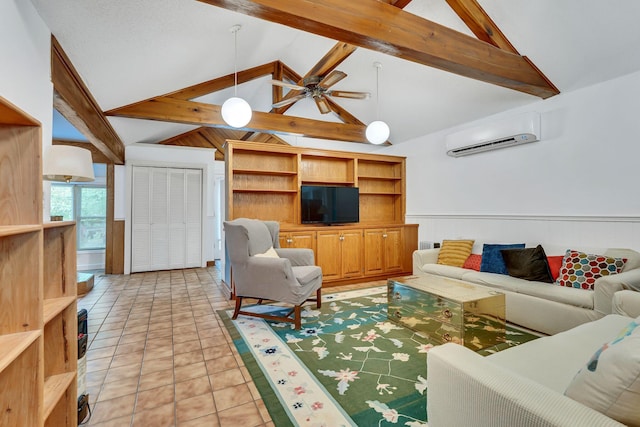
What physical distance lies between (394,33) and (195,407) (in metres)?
2.63

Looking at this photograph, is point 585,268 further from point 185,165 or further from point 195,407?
point 185,165

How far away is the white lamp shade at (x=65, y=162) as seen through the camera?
2.09 m

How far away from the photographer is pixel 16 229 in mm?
855

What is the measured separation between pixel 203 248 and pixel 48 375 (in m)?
4.68

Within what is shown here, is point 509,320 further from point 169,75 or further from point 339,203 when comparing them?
point 169,75

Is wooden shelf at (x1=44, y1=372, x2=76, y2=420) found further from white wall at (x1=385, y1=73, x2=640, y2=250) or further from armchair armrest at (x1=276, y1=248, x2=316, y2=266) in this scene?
white wall at (x1=385, y1=73, x2=640, y2=250)

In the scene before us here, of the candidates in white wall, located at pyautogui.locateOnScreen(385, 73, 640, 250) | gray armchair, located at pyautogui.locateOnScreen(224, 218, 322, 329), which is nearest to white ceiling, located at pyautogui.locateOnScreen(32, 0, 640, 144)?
white wall, located at pyautogui.locateOnScreen(385, 73, 640, 250)

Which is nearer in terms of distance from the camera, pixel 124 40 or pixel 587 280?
pixel 124 40

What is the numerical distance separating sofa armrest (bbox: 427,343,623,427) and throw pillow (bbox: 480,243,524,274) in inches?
94.7

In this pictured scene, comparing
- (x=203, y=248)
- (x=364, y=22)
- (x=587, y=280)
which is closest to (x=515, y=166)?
(x=587, y=280)

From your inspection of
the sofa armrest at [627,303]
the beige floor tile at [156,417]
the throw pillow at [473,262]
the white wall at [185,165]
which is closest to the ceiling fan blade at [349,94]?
the throw pillow at [473,262]

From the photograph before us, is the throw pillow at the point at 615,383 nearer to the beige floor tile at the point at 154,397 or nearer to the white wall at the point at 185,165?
the beige floor tile at the point at 154,397

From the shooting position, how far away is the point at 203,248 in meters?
5.81

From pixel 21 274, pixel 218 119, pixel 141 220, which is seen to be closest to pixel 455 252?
pixel 218 119
